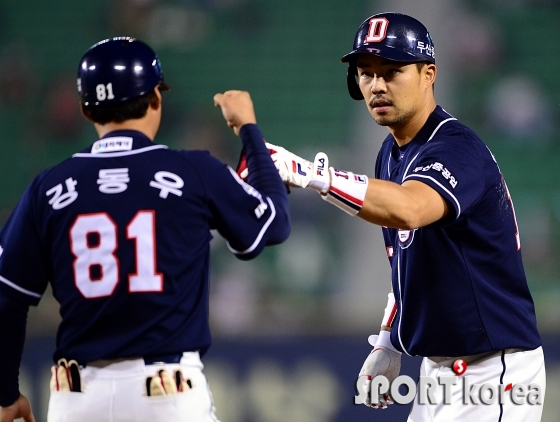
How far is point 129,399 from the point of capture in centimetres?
280

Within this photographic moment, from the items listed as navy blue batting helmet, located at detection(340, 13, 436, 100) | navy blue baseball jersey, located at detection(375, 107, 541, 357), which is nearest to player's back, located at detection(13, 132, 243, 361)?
navy blue baseball jersey, located at detection(375, 107, 541, 357)

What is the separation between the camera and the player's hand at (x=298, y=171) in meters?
3.36

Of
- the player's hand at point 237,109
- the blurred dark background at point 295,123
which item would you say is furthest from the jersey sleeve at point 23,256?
the blurred dark background at point 295,123

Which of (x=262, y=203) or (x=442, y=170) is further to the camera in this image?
(x=442, y=170)

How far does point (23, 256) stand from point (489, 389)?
2085 millimetres

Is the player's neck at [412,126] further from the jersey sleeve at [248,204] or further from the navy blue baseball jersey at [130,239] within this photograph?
the navy blue baseball jersey at [130,239]

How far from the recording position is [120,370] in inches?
112

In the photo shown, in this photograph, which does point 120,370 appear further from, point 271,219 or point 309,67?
point 309,67

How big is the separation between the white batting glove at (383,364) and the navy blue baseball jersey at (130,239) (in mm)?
1548

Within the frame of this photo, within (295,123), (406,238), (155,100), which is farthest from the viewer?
(295,123)

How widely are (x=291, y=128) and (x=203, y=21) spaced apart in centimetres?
222

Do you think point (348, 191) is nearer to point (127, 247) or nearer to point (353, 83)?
point (127, 247)

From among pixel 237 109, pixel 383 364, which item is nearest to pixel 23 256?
pixel 237 109

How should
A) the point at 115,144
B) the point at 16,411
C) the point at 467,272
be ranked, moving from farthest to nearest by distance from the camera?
1. the point at 467,272
2. the point at 16,411
3. the point at 115,144
